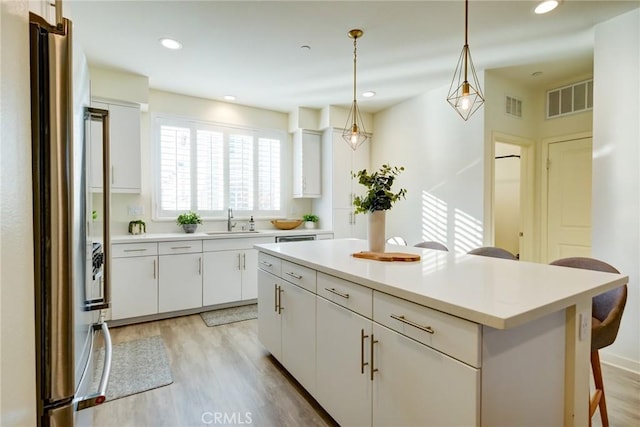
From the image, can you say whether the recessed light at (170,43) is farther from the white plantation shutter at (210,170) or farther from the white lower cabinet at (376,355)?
the white lower cabinet at (376,355)

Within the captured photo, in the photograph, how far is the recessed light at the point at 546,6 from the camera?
89.0 inches

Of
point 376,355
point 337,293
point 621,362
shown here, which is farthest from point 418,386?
point 621,362

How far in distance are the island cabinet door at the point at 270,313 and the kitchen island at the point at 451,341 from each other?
1.64ft

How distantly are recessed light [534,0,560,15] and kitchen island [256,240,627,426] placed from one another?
1945 mm

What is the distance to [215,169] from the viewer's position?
4441 millimetres

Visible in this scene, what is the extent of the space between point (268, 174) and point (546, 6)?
3.69m

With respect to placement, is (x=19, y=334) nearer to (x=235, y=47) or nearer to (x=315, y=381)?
(x=315, y=381)

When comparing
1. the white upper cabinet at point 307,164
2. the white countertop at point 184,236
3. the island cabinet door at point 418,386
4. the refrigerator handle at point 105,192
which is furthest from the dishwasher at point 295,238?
the island cabinet door at point 418,386

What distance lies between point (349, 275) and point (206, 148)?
3.53 meters

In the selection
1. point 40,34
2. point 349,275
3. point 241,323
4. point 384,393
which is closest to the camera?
point 40,34

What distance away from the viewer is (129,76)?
11.4 feet

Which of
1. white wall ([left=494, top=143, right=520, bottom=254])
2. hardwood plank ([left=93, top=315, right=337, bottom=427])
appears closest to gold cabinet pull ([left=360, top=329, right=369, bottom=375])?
hardwood plank ([left=93, top=315, right=337, bottom=427])

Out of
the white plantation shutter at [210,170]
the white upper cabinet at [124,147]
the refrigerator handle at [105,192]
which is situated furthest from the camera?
the white plantation shutter at [210,170]

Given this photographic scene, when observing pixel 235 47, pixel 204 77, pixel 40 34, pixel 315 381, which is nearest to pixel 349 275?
pixel 315 381
